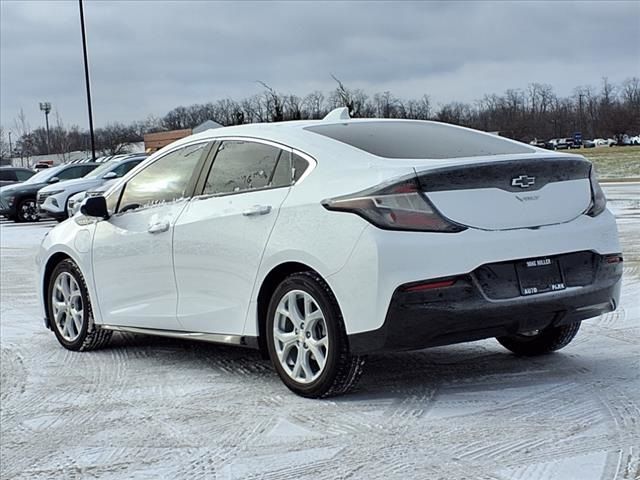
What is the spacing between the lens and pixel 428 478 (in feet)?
11.9

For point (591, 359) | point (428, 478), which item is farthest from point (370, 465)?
point (591, 359)

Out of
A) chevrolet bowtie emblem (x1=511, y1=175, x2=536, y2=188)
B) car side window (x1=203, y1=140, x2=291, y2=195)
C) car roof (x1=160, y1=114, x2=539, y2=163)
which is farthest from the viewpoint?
car side window (x1=203, y1=140, x2=291, y2=195)

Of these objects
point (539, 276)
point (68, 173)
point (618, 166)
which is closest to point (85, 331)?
point (539, 276)

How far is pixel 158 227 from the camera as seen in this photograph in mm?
5871

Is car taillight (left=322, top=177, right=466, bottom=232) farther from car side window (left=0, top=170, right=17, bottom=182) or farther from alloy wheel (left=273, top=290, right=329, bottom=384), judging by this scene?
car side window (left=0, top=170, right=17, bottom=182)

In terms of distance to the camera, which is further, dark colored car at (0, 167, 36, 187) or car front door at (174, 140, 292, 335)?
dark colored car at (0, 167, 36, 187)

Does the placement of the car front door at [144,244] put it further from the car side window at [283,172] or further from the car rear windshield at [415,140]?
the car rear windshield at [415,140]

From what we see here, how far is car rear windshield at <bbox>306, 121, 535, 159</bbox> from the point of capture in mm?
4977

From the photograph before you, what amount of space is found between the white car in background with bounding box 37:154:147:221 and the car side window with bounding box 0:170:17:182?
8.17 metres

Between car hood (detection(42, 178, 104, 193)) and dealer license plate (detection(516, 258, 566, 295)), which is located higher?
car hood (detection(42, 178, 104, 193))

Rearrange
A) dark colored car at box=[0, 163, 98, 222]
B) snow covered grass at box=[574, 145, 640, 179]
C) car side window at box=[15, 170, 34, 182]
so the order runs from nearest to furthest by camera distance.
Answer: dark colored car at box=[0, 163, 98, 222] → car side window at box=[15, 170, 34, 182] → snow covered grass at box=[574, 145, 640, 179]

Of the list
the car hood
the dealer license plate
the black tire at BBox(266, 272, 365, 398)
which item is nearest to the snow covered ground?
the black tire at BBox(266, 272, 365, 398)

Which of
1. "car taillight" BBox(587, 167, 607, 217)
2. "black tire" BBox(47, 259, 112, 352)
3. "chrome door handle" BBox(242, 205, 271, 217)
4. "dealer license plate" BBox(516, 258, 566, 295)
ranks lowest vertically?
"black tire" BBox(47, 259, 112, 352)

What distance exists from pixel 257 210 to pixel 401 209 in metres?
0.99
